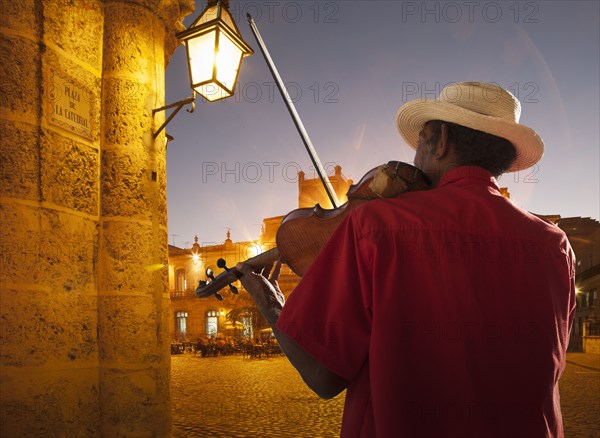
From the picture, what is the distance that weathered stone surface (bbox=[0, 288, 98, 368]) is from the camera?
265 cm

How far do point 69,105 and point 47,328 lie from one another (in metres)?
1.46

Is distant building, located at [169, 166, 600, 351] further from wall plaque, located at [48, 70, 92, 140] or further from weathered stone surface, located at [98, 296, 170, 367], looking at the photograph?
wall plaque, located at [48, 70, 92, 140]

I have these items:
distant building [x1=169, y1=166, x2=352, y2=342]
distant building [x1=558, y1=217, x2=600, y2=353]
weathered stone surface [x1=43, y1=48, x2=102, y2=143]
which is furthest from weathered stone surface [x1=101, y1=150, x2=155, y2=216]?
distant building [x1=169, y1=166, x2=352, y2=342]

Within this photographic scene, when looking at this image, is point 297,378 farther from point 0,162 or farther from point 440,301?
point 440,301

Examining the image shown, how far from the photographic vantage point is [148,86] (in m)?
3.96

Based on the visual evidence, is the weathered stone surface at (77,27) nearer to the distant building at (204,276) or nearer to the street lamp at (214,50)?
the street lamp at (214,50)

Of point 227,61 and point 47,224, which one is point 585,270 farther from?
point 47,224

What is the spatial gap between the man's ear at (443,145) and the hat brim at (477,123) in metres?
0.02

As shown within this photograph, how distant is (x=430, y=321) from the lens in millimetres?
995

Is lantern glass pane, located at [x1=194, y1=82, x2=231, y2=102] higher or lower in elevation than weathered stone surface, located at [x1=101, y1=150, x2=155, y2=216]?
higher

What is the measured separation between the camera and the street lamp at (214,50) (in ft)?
12.2

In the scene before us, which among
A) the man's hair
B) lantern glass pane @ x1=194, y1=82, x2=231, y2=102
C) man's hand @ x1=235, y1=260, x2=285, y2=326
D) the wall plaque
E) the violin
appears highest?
lantern glass pane @ x1=194, y1=82, x2=231, y2=102

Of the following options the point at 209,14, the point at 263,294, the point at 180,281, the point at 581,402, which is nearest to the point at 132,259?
the point at 209,14

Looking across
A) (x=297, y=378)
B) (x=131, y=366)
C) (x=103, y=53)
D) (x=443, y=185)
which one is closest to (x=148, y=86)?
(x=103, y=53)
